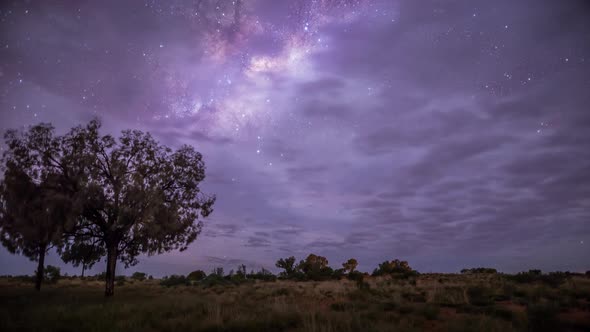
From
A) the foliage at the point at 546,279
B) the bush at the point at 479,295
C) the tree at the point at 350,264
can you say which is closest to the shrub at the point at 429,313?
the bush at the point at 479,295

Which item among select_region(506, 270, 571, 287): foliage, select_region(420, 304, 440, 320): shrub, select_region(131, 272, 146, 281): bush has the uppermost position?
select_region(420, 304, 440, 320): shrub

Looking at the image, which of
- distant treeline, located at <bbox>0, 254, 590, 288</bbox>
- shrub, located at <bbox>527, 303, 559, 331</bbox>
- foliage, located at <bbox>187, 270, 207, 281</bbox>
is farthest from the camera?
foliage, located at <bbox>187, 270, 207, 281</bbox>

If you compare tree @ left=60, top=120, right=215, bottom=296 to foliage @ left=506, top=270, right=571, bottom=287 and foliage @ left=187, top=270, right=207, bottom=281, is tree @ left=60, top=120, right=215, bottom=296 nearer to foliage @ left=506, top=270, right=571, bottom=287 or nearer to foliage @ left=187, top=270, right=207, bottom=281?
foliage @ left=506, top=270, right=571, bottom=287

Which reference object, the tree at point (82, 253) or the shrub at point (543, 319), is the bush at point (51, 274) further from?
the shrub at point (543, 319)

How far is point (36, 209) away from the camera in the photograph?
21000 millimetres

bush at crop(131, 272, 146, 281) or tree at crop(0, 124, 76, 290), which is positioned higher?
tree at crop(0, 124, 76, 290)

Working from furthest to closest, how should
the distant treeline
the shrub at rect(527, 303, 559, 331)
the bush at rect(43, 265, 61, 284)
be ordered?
the bush at rect(43, 265, 61, 284) < the distant treeline < the shrub at rect(527, 303, 559, 331)

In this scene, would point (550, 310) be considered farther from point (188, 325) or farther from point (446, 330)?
point (188, 325)

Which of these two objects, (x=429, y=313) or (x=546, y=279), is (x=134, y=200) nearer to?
(x=429, y=313)

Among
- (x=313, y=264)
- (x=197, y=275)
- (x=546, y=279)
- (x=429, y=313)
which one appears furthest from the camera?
(x=313, y=264)

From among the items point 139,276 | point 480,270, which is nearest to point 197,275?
point 139,276

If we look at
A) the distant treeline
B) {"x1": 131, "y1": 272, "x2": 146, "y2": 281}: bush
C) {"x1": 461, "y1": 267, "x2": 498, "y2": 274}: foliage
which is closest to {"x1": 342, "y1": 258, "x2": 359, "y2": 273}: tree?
the distant treeline

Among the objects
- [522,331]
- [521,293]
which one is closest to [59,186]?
[522,331]

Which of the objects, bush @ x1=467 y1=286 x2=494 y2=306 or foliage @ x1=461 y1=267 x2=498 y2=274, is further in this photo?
foliage @ x1=461 y1=267 x2=498 y2=274
